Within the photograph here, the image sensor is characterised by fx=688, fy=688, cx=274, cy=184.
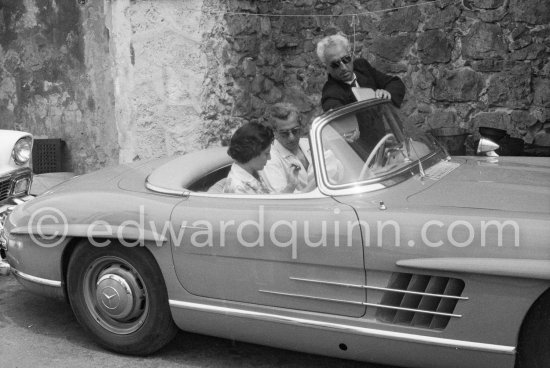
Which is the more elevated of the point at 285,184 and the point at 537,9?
the point at 537,9

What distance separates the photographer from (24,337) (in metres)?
4.04

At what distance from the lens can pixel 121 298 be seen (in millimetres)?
3664

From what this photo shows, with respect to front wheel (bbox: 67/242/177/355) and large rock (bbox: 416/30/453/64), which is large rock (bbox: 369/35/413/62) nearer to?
large rock (bbox: 416/30/453/64)

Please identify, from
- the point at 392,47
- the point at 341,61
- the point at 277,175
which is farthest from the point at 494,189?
the point at 392,47

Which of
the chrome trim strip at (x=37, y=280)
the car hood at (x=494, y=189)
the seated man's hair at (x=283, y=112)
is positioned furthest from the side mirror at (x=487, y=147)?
the chrome trim strip at (x=37, y=280)

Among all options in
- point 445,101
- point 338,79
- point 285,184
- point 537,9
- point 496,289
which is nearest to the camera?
point 496,289

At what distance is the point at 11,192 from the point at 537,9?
5.08 metres

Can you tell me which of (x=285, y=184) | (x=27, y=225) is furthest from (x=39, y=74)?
(x=285, y=184)

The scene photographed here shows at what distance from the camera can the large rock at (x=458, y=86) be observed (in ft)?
23.2

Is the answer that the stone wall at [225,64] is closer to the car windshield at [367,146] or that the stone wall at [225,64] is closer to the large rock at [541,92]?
the large rock at [541,92]

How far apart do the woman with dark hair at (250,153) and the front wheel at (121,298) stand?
2.05ft

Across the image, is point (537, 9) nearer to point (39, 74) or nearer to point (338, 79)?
point (338, 79)

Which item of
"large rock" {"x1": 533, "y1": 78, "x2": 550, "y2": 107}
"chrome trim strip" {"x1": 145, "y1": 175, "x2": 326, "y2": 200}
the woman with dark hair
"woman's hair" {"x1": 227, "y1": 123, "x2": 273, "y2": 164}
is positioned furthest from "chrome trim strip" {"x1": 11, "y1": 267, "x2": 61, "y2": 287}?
"large rock" {"x1": 533, "y1": 78, "x2": 550, "y2": 107}

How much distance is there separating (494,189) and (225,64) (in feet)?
14.9
